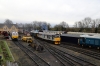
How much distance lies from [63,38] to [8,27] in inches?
2240

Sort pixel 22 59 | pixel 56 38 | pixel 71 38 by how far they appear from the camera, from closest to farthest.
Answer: pixel 22 59, pixel 56 38, pixel 71 38

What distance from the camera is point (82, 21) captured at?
79.0m

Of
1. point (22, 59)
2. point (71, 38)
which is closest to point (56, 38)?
point (71, 38)

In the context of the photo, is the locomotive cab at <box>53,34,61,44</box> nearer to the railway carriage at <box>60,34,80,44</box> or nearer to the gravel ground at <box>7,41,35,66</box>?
the railway carriage at <box>60,34,80,44</box>

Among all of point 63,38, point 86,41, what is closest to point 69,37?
point 63,38

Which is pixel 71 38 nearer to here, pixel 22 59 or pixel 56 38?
pixel 56 38

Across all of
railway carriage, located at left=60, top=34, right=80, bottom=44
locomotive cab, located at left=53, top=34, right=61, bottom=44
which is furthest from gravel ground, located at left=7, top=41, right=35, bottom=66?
Result: railway carriage, located at left=60, top=34, right=80, bottom=44

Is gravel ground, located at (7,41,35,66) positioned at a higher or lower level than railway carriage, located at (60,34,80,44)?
lower

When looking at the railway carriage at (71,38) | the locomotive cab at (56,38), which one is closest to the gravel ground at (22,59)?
the locomotive cab at (56,38)

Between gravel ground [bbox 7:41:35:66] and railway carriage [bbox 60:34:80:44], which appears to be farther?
railway carriage [bbox 60:34:80:44]

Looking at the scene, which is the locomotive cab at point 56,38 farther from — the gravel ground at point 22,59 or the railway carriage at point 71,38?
the gravel ground at point 22,59

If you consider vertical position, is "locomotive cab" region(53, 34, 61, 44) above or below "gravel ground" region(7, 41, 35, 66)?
above

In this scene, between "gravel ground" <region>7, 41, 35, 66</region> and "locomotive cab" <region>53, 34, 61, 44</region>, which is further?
"locomotive cab" <region>53, 34, 61, 44</region>

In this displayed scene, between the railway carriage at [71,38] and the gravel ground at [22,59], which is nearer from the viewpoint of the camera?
the gravel ground at [22,59]
